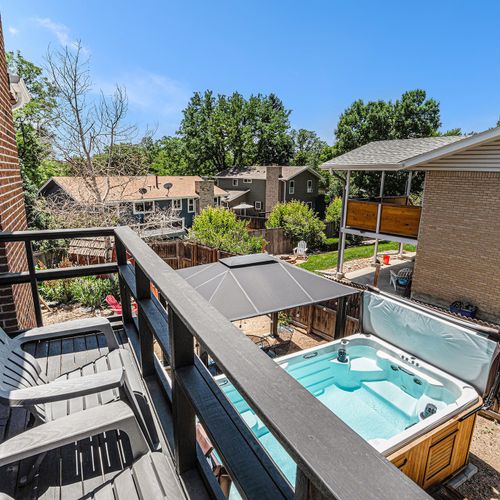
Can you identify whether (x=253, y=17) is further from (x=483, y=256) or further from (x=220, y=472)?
(x=220, y=472)

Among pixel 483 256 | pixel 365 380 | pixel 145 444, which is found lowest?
pixel 365 380

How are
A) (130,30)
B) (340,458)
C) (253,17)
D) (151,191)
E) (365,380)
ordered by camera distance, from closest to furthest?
(340,458) < (365,380) < (130,30) < (253,17) < (151,191)

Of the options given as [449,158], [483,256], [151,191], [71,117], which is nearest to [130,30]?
[71,117]

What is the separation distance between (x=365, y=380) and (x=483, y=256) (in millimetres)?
4985

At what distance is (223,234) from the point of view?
15.9 m

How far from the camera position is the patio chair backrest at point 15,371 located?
1.78 meters

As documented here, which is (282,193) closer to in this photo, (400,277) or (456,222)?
(400,277)

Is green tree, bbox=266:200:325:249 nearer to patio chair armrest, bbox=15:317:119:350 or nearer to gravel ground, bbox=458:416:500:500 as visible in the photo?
gravel ground, bbox=458:416:500:500

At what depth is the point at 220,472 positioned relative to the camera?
376 centimetres

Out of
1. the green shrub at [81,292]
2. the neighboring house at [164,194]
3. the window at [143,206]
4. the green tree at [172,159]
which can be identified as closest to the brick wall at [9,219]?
the green shrub at [81,292]

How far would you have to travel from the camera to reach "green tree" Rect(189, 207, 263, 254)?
15250 millimetres

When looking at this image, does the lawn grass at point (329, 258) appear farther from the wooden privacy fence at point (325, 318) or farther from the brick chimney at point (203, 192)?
the brick chimney at point (203, 192)

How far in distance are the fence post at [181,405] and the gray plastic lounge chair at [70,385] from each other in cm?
39

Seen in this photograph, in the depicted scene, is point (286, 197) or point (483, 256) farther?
point (286, 197)
